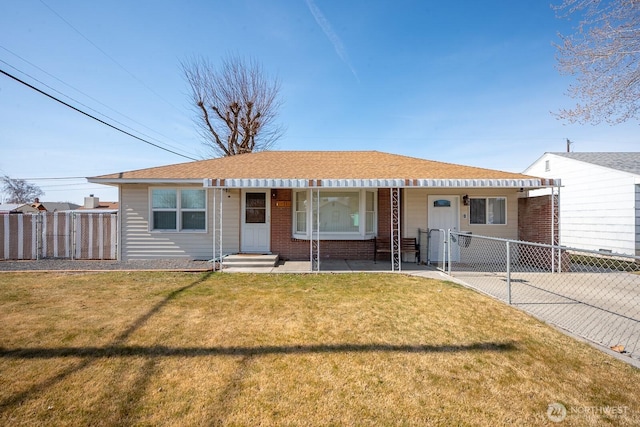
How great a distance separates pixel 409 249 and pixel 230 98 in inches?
709

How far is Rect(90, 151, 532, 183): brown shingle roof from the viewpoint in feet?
32.8

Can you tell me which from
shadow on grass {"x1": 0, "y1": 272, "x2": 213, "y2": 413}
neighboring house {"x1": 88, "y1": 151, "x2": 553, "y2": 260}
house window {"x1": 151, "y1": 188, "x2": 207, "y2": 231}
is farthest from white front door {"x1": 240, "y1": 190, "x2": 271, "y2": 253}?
shadow on grass {"x1": 0, "y1": 272, "x2": 213, "y2": 413}

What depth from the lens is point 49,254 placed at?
1107cm

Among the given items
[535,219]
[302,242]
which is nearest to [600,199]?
[535,219]

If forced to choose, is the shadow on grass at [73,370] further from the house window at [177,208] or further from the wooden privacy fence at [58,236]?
the wooden privacy fence at [58,236]

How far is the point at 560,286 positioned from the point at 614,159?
12.5 m

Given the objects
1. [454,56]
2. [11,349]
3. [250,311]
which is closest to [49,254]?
[11,349]

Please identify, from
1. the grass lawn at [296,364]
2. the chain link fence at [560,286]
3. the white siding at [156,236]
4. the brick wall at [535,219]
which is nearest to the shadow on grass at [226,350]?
the grass lawn at [296,364]

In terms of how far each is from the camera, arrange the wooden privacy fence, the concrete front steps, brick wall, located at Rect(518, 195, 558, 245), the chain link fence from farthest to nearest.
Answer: the wooden privacy fence
brick wall, located at Rect(518, 195, 558, 245)
the concrete front steps
the chain link fence

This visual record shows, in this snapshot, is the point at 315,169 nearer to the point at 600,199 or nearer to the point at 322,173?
the point at 322,173

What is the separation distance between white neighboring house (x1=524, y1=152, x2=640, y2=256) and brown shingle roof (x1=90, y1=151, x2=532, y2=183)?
586 centimetres

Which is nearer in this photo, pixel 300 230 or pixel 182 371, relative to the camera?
pixel 182 371

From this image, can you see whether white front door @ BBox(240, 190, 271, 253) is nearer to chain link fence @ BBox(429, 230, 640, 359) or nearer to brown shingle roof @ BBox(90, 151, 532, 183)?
brown shingle roof @ BBox(90, 151, 532, 183)

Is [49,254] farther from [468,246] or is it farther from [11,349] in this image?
[468,246]
